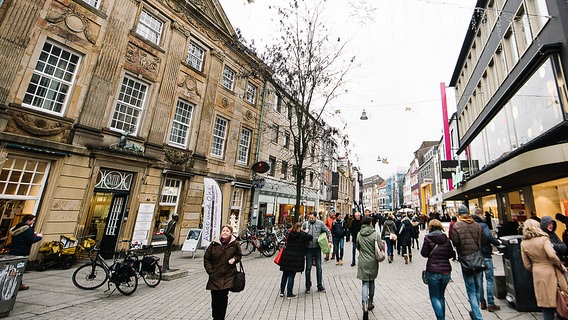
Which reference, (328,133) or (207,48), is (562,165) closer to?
(328,133)

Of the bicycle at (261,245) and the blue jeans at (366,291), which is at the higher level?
the blue jeans at (366,291)

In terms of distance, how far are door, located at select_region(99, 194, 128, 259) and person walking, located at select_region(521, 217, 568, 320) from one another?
39.8 ft

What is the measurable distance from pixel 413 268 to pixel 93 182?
12203 mm

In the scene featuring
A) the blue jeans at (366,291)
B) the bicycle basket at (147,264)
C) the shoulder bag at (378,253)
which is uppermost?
the shoulder bag at (378,253)

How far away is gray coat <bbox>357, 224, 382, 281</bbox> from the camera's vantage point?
192 inches

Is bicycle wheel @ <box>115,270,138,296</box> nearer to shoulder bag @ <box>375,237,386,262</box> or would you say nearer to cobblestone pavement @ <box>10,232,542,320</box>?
cobblestone pavement @ <box>10,232,542,320</box>

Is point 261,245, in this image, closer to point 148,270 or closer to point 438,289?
point 148,270

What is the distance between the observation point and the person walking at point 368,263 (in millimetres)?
4848

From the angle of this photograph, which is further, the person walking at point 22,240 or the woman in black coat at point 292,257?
the woman in black coat at point 292,257

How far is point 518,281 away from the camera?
4.86m

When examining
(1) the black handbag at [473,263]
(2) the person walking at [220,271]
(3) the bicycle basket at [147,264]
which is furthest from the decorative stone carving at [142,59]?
(1) the black handbag at [473,263]

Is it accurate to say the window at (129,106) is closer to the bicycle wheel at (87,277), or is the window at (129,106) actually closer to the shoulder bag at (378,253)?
the bicycle wheel at (87,277)

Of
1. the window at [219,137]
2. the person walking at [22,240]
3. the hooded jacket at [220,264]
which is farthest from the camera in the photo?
the window at [219,137]

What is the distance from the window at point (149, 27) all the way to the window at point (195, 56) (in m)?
1.66
